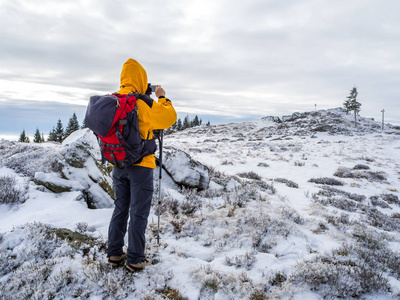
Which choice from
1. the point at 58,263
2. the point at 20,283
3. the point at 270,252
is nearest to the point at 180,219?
the point at 270,252

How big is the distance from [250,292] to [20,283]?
310 cm

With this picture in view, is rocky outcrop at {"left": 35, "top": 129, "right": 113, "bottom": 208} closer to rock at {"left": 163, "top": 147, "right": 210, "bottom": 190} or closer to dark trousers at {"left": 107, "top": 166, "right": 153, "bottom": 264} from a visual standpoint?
rock at {"left": 163, "top": 147, "right": 210, "bottom": 190}

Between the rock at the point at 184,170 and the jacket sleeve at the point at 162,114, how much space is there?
3859mm

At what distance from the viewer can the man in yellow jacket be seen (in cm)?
301

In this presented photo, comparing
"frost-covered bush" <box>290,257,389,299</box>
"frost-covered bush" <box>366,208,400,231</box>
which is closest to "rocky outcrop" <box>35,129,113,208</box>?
"frost-covered bush" <box>290,257,389,299</box>

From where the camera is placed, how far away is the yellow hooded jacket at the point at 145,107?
2.97m

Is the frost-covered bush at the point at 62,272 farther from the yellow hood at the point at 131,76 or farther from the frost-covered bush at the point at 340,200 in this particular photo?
the frost-covered bush at the point at 340,200

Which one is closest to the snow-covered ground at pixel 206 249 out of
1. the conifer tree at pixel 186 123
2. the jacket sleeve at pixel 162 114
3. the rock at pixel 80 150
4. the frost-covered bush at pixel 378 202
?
the rock at pixel 80 150

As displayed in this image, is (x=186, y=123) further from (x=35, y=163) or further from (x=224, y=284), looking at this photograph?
(x=224, y=284)

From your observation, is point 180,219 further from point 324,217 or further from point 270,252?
point 324,217

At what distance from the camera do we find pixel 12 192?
16.3 feet

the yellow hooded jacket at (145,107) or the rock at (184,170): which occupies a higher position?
the yellow hooded jacket at (145,107)

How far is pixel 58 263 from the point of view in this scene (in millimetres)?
3287

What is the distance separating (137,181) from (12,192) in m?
3.91
